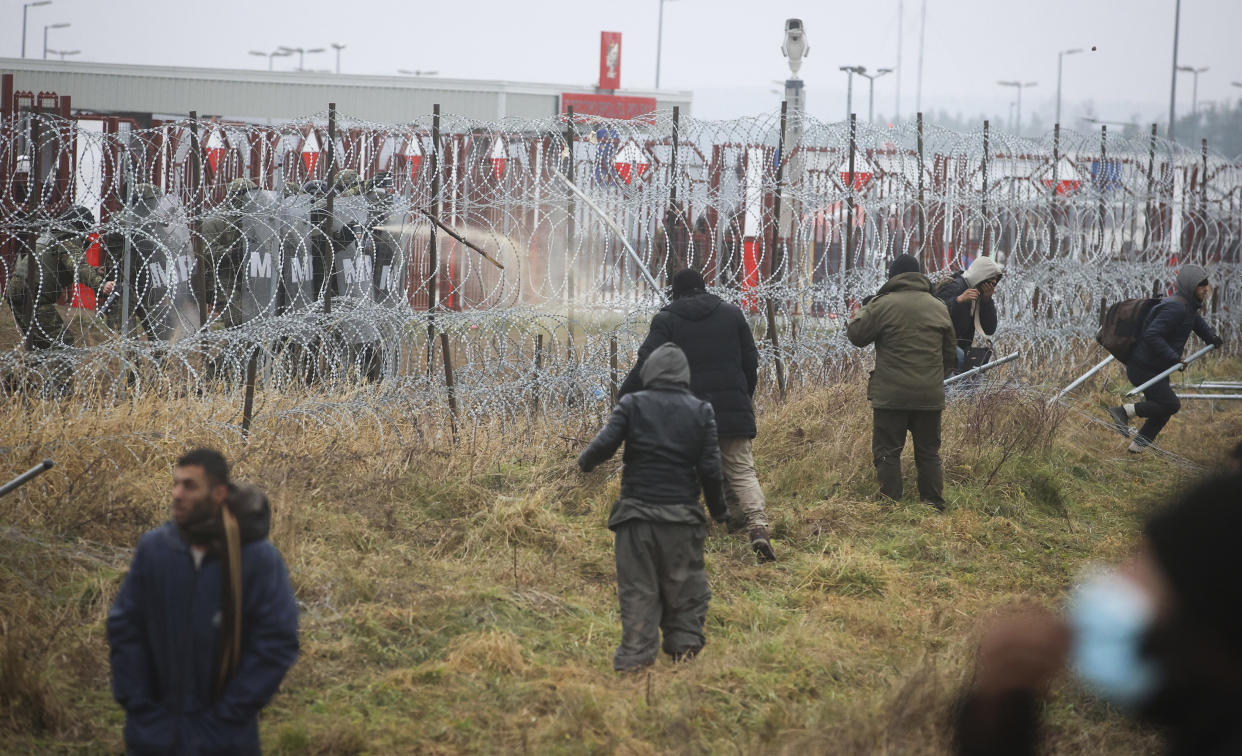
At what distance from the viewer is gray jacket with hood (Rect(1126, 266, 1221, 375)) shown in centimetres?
972

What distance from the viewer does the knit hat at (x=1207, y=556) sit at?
5.27 ft

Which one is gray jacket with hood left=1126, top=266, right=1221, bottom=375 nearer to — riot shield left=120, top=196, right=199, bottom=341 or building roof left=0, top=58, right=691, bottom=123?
riot shield left=120, top=196, right=199, bottom=341

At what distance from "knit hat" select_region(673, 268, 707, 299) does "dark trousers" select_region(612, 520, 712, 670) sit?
1.91 m

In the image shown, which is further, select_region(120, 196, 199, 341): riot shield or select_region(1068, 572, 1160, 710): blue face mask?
select_region(120, 196, 199, 341): riot shield

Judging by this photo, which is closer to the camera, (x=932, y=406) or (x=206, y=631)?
(x=206, y=631)

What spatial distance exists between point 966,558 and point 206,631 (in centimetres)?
501

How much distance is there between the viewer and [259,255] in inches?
424

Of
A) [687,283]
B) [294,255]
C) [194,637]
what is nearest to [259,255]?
[294,255]

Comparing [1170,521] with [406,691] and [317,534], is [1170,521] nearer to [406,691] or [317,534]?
[406,691]

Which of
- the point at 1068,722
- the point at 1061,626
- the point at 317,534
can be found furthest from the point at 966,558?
the point at 1061,626

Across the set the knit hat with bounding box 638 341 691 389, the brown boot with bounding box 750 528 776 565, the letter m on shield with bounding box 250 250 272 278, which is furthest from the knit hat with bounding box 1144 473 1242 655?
the letter m on shield with bounding box 250 250 272 278

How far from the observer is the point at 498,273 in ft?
40.4

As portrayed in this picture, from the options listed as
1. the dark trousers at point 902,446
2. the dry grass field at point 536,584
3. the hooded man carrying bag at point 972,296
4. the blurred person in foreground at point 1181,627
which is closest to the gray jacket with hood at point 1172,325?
the dry grass field at point 536,584

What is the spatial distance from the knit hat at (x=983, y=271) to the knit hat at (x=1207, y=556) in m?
7.32
